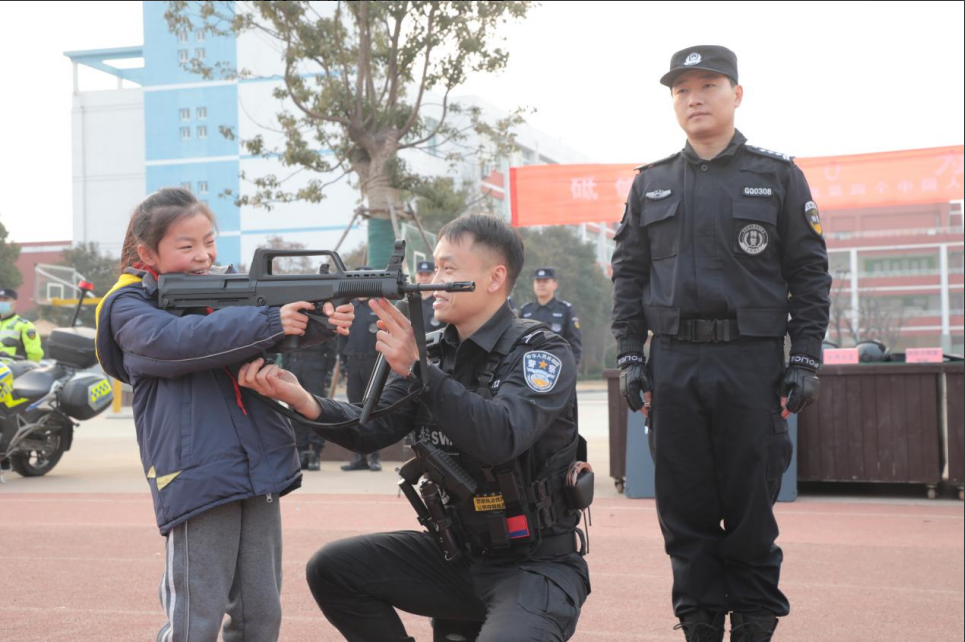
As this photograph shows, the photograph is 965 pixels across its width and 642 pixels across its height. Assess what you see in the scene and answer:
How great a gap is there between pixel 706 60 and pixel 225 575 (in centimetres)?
251

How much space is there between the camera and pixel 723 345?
371 centimetres

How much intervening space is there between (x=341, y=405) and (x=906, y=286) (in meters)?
84.7

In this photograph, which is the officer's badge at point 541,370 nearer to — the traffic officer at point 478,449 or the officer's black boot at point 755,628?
the traffic officer at point 478,449

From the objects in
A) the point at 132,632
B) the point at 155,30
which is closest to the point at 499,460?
the point at 132,632

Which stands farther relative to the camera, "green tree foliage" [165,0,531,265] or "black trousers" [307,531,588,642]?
"green tree foliage" [165,0,531,265]

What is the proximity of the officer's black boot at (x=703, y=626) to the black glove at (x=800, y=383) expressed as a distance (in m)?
0.82

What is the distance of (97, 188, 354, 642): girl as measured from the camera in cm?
275

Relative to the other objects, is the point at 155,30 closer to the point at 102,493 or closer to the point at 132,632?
the point at 102,493

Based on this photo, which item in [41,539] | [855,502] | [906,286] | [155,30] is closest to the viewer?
[41,539]

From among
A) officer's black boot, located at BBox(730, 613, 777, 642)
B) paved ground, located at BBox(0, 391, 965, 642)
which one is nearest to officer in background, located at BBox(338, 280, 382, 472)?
paved ground, located at BBox(0, 391, 965, 642)

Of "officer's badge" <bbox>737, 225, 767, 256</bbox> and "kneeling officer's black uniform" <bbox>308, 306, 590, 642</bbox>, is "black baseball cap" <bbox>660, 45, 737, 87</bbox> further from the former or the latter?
"kneeling officer's black uniform" <bbox>308, 306, 590, 642</bbox>

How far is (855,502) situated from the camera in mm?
8352

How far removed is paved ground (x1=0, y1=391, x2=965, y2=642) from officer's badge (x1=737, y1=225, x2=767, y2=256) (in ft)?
5.95

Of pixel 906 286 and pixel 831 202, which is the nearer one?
pixel 831 202
